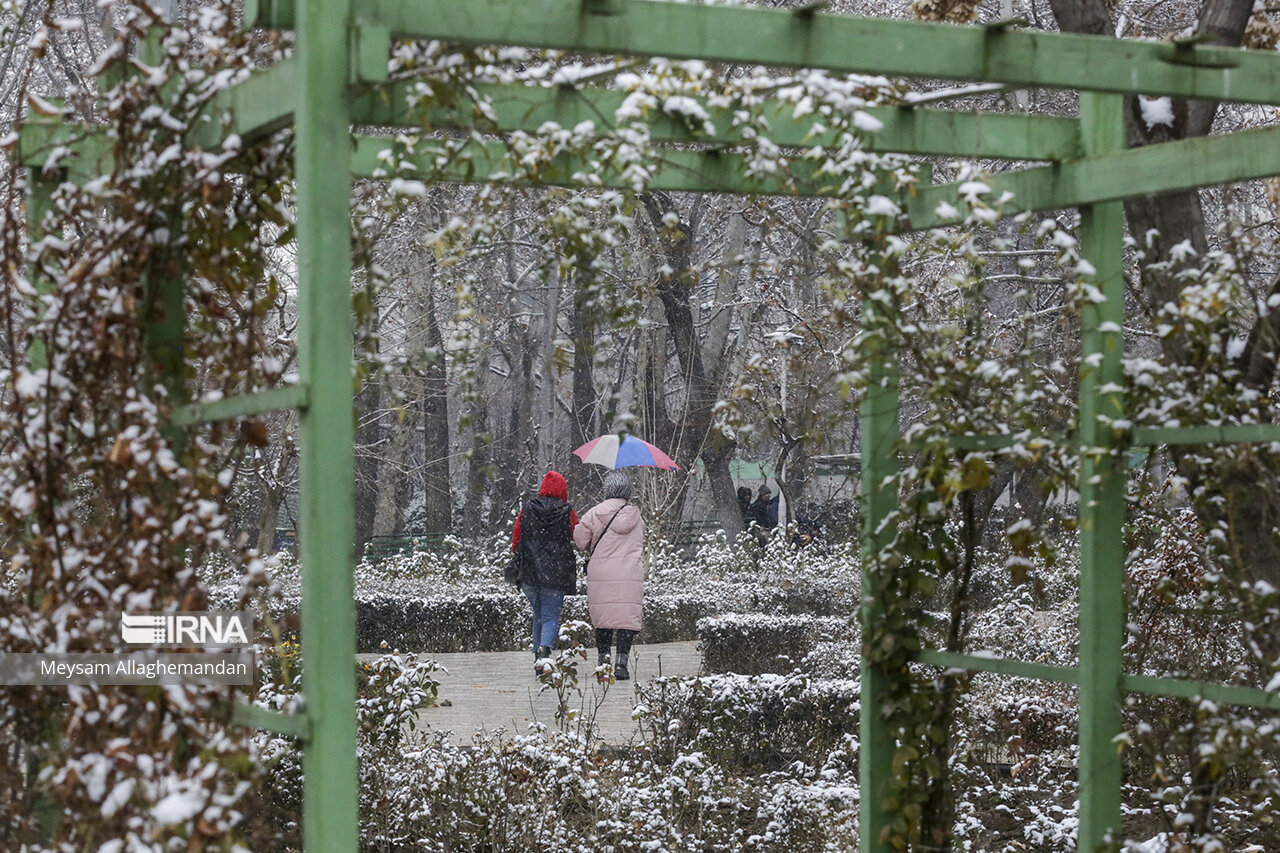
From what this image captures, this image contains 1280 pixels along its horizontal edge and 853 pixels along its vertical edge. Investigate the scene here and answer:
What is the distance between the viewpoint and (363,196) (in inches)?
193

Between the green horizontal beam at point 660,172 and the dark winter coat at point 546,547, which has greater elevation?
the green horizontal beam at point 660,172

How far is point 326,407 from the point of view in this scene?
304 centimetres

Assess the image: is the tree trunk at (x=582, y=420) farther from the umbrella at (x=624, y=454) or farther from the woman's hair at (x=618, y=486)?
the woman's hair at (x=618, y=486)

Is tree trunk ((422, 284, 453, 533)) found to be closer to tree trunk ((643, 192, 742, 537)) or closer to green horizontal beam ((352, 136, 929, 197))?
tree trunk ((643, 192, 742, 537))

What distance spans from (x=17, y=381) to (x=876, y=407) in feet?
8.50

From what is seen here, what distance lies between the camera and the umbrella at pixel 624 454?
12047 mm

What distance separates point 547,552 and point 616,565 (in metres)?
0.60

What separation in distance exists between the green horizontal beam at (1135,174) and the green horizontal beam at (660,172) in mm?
451

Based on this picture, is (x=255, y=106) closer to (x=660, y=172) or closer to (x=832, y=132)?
(x=660, y=172)

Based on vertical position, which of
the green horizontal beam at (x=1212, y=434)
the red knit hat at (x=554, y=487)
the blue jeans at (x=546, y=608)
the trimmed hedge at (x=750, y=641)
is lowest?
the trimmed hedge at (x=750, y=641)

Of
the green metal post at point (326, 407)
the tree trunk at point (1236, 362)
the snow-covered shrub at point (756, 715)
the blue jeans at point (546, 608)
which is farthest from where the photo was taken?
the blue jeans at point (546, 608)

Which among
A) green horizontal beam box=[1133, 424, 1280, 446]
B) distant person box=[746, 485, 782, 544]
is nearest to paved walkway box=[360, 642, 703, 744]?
green horizontal beam box=[1133, 424, 1280, 446]

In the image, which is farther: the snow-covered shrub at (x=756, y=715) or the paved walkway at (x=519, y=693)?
the paved walkway at (x=519, y=693)

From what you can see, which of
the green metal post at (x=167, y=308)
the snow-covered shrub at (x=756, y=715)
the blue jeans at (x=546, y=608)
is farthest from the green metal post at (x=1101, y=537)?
the blue jeans at (x=546, y=608)
